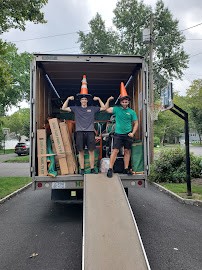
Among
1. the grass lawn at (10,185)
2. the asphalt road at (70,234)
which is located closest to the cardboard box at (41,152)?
the asphalt road at (70,234)

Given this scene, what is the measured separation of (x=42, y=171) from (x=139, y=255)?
261 centimetres

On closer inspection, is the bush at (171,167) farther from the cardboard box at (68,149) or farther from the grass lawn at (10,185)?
the cardboard box at (68,149)

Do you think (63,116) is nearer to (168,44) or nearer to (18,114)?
(168,44)

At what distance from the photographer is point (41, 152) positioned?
529 centimetres

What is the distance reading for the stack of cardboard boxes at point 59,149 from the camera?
5263 mm

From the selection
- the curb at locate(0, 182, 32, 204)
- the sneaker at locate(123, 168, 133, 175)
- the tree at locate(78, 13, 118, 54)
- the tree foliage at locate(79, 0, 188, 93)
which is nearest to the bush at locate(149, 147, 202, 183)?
the curb at locate(0, 182, 32, 204)

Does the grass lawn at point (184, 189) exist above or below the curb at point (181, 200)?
above

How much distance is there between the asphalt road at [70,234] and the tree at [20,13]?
574cm

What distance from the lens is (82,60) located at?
5246mm

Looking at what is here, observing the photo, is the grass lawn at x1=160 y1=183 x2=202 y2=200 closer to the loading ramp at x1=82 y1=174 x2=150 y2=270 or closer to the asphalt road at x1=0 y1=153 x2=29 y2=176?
the loading ramp at x1=82 y1=174 x2=150 y2=270

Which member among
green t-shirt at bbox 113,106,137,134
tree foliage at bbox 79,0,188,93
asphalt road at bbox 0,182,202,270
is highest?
tree foliage at bbox 79,0,188,93

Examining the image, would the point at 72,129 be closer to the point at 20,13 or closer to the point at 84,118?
the point at 84,118

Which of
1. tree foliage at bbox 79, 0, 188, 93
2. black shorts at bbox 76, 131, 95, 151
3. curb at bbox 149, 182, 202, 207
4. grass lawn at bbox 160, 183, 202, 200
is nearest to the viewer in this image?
black shorts at bbox 76, 131, 95, 151

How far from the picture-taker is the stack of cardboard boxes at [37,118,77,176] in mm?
5263
